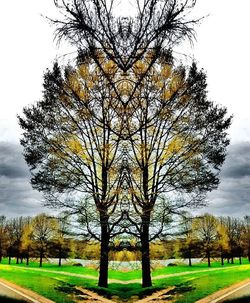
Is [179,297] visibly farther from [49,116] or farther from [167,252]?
[49,116]

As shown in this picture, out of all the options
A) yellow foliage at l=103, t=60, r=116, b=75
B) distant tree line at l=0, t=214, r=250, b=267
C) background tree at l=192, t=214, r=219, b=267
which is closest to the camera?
yellow foliage at l=103, t=60, r=116, b=75

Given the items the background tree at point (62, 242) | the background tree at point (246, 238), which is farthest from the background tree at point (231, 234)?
the background tree at point (62, 242)

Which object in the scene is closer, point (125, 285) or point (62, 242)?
point (125, 285)

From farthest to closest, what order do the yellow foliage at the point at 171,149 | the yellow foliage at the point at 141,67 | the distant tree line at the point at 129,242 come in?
the yellow foliage at the point at 171,149, the distant tree line at the point at 129,242, the yellow foliage at the point at 141,67

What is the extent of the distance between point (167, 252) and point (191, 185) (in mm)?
2935

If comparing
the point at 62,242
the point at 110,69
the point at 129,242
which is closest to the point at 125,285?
the point at 129,242

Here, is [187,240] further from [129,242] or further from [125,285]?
[129,242]

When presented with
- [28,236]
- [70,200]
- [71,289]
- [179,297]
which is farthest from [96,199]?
[28,236]

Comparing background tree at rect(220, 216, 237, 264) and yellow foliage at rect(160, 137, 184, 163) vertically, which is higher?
yellow foliage at rect(160, 137, 184, 163)

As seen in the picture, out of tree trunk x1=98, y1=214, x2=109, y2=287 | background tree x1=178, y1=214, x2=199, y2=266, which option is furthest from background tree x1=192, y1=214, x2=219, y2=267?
tree trunk x1=98, y1=214, x2=109, y2=287

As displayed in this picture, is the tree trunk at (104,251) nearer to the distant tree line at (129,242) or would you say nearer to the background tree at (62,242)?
the distant tree line at (129,242)

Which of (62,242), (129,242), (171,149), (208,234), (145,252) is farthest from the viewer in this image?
(208,234)

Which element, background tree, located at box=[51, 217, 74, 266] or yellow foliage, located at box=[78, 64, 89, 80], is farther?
yellow foliage, located at box=[78, 64, 89, 80]

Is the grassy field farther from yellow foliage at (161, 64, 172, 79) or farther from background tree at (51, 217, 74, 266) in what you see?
yellow foliage at (161, 64, 172, 79)
